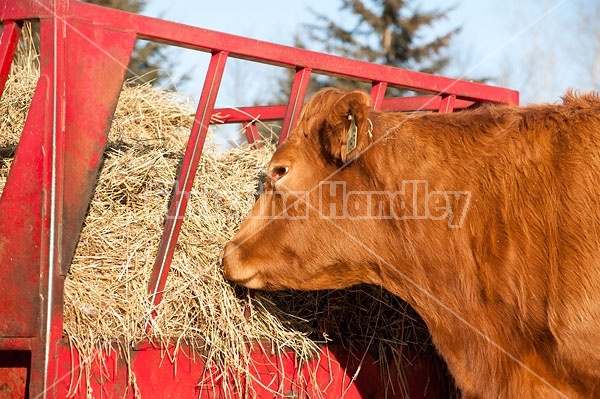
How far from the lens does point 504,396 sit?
327 centimetres

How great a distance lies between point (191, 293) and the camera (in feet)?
11.5

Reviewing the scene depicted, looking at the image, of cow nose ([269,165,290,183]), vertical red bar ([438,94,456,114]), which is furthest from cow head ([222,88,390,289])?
vertical red bar ([438,94,456,114])

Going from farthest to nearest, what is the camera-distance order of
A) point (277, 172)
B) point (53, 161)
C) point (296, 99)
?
1. point (296, 99)
2. point (277, 172)
3. point (53, 161)

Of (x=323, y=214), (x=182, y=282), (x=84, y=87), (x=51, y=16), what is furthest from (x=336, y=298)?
(x=51, y=16)

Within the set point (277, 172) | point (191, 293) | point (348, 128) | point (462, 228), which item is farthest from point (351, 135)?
point (191, 293)

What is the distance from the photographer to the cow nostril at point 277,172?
11.7 feet

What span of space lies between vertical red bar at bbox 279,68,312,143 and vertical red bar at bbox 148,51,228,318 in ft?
1.45

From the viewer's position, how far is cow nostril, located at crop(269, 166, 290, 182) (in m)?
3.58

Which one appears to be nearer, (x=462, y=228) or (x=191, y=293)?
(x=462, y=228)

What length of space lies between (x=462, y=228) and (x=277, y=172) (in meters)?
0.91

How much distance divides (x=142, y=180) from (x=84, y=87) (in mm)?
789

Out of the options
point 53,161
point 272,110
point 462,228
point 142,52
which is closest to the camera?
point 53,161

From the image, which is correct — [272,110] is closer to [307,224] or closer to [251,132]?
[251,132]

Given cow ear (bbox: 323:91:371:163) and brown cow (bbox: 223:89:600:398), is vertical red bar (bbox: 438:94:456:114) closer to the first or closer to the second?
brown cow (bbox: 223:89:600:398)
